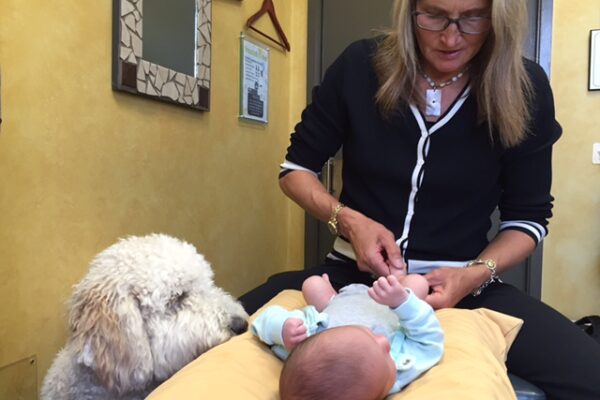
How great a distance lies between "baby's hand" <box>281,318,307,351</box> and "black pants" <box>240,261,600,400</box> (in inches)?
19.8

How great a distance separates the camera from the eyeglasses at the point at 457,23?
1265 millimetres

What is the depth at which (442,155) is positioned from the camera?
1.36 metres

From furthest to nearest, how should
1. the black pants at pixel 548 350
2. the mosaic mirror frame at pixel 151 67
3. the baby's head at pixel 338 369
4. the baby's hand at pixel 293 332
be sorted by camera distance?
the mosaic mirror frame at pixel 151 67 → the black pants at pixel 548 350 → the baby's hand at pixel 293 332 → the baby's head at pixel 338 369

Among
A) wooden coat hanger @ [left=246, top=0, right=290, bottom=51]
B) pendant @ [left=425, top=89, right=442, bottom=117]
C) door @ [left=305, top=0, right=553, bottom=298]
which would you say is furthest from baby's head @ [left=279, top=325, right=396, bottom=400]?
door @ [left=305, top=0, right=553, bottom=298]

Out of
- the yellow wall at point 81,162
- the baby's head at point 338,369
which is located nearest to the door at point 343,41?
the yellow wall at point 81,162

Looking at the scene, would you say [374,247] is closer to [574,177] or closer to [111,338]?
[111,338]

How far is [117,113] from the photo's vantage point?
152 centimetres

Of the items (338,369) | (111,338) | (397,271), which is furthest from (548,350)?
(111,338)

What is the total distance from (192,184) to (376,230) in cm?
84

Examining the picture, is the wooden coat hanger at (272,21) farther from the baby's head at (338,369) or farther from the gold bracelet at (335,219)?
the baby's head at (338,369)

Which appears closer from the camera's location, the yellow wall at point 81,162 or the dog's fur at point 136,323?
the dog's fur at point 136,323

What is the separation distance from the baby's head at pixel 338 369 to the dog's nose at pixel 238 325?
0.30 metres

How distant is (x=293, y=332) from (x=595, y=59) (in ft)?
8.19

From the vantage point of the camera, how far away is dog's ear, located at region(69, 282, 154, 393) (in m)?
1.02
